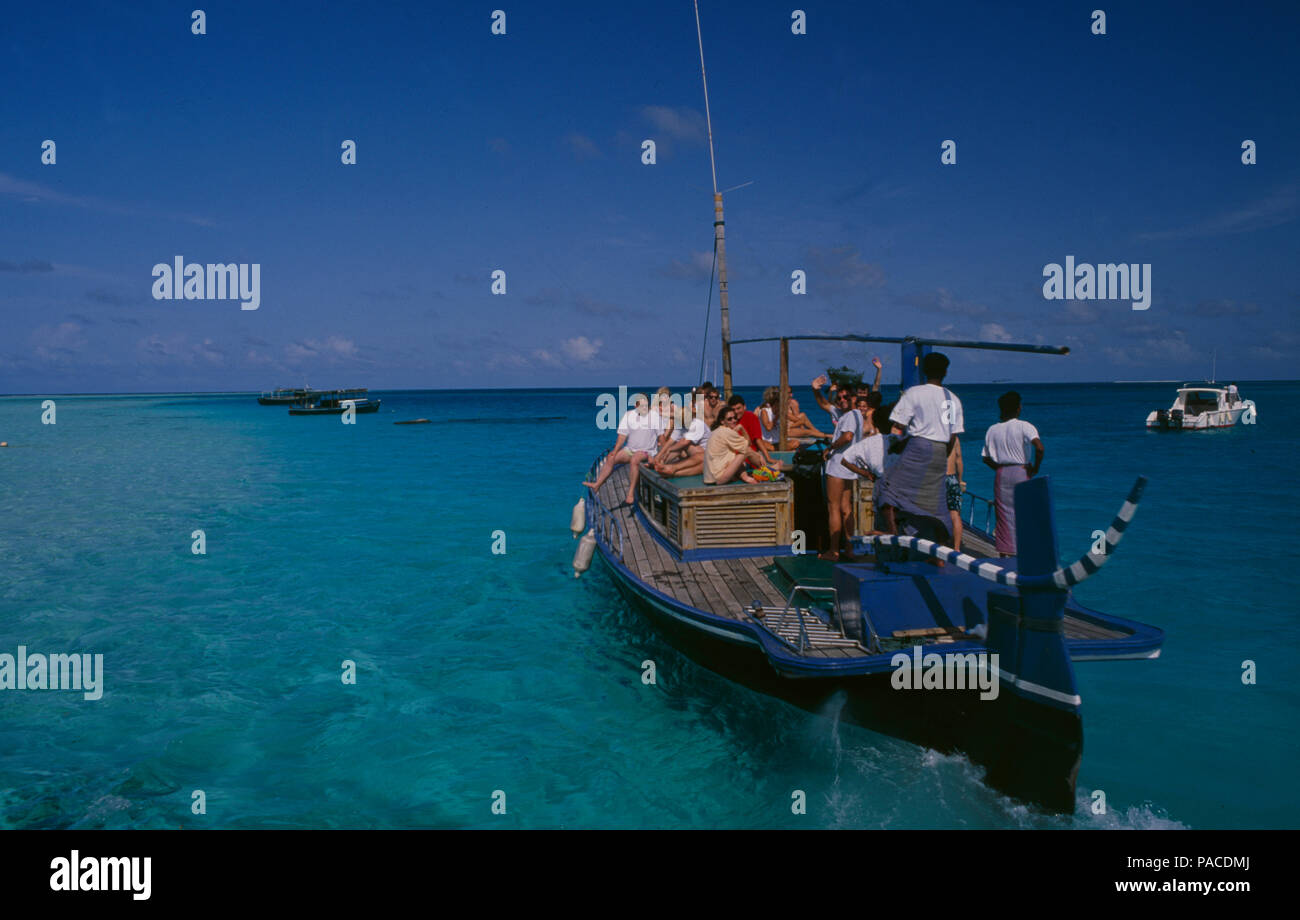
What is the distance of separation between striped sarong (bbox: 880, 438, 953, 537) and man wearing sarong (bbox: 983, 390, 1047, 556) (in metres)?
1.92

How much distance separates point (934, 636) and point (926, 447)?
6.04ft

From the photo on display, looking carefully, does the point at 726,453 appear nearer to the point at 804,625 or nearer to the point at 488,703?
the point at 804,625

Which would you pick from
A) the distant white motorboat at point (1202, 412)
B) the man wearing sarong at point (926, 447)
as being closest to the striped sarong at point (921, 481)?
the man wearing sarong at point (926, 447)

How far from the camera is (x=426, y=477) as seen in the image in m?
36.5

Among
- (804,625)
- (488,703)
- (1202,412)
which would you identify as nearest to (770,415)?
(488,703)

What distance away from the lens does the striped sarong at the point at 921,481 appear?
693 centimetres

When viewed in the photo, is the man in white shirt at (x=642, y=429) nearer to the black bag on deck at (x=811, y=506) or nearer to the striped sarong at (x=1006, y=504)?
the black bag on deck at (x=811, y=506)

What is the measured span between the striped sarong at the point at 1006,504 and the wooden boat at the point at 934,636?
17.0 inches

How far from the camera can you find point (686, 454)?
1245 centimetres

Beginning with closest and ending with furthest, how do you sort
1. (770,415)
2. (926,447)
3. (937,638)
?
1. (937,638)
2. (926,447)
3. (770,415)

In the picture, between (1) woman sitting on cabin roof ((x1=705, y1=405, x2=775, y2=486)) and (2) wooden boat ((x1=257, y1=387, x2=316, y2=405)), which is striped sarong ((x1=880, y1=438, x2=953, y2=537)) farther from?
(2) wooden boat ((x1=257, y1=387, x2=316, y2=405))

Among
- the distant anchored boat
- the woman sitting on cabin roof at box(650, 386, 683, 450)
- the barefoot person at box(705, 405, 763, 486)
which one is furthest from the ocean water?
the distant anchored boat

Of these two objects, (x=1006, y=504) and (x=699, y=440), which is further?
(x=699, y=440)
